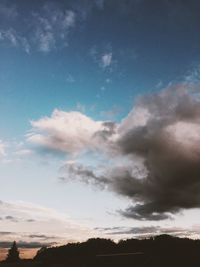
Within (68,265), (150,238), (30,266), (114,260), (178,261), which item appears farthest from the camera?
(150,238)

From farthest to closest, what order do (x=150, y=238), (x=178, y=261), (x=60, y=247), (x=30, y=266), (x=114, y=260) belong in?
1. (x=60, y=247)
2. (x=150, y=238)
3. (x=30, y=266)
4. (x=114, y=260)
5. (x=178, y=261)

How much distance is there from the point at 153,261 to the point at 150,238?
72873 millimetres

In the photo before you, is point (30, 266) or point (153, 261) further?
point (30, 266)

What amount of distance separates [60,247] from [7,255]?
2550 cm

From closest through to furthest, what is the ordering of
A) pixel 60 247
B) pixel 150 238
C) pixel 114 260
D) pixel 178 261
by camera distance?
1. pixel 178 261
2. pixel 114 260
3. pixel 150 238
4. pixel 60 247

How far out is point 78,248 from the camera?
517 feet

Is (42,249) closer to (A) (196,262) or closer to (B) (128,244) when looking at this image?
(B) (128,244)

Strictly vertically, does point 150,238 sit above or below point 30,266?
above

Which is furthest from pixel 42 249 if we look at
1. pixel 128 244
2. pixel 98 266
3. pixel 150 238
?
pixel 98 266

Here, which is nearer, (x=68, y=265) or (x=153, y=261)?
(x=153, y=261)

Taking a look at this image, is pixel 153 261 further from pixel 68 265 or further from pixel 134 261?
pixel 68 265

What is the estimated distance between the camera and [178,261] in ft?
189

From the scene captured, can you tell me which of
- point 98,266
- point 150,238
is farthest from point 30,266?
point 150,238

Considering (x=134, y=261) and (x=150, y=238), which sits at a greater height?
(x=150, y=238)
